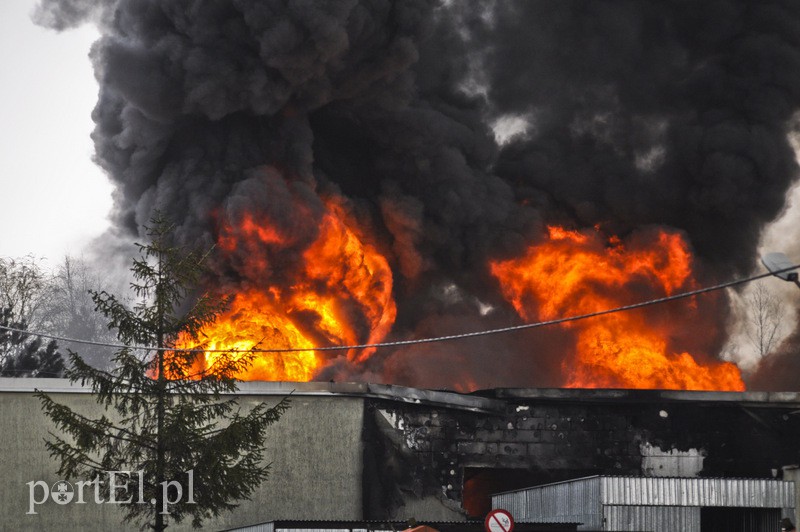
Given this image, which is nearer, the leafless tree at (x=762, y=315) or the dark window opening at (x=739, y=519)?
the dark window opening at (x=739, y=519)

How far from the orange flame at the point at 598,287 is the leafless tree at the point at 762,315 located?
17.1 meters

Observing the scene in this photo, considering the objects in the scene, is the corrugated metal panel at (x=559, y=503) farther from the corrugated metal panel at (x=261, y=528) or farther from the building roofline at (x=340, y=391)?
the corrugated metal panel at (x=261, y=528)

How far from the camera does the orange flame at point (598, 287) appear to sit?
37719 millimetres

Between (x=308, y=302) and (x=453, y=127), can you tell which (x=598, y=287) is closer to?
(x=453, y=127)

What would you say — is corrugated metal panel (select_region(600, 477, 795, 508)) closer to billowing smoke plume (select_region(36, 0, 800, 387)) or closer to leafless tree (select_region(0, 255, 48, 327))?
billowing smoke plume (select_region(36, 0, 800, 387))

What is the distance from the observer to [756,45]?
39.8 meters

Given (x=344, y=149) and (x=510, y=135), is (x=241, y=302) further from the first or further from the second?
(x=510, y=135)

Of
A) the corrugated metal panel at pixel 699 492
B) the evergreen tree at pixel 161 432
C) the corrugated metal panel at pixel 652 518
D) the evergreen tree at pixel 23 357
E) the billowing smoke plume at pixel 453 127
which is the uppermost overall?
the billowing smoke plume at pixel 453 127

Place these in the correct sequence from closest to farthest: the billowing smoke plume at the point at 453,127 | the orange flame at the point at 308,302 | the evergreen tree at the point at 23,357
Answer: the orange flame at the point at 308,302, the billowing smoke plume at the point at 453,127, the evergreen tree at the point at 23,357

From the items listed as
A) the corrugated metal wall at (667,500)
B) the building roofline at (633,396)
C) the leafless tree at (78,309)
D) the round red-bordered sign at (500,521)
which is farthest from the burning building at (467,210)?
the leafless tree at (78,309)

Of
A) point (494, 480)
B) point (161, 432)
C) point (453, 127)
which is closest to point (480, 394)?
point (494, 480)

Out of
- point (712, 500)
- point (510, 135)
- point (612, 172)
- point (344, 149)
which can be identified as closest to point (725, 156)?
point (612, 172)

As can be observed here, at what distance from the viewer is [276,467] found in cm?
2598

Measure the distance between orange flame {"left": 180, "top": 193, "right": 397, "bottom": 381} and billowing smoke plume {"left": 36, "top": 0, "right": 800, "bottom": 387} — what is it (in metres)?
0.60
